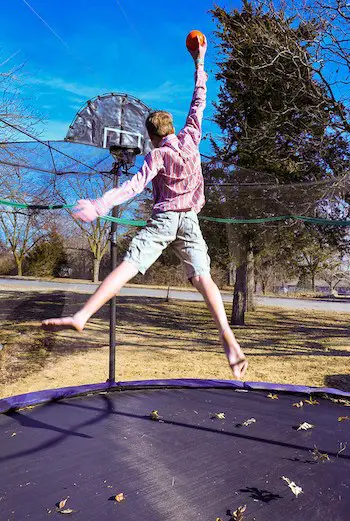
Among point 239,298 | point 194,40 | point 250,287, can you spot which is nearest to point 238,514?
point 194,40

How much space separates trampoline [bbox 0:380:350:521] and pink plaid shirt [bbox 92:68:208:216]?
0.98 m

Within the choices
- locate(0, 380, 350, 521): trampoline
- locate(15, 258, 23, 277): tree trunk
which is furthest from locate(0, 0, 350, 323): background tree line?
locate(0, 380, 350, 521): trampoline

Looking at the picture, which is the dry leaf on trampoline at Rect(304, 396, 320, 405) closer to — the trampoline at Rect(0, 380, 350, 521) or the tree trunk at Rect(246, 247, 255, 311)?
Answer: the trampoline at Rect(0, 380, 350, 521)

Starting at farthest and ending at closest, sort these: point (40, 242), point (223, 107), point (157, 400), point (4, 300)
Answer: point (223, 107), point (4, 300), point (40, 242), point (157, 400)

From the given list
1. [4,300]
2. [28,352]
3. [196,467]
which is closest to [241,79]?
[4,300]

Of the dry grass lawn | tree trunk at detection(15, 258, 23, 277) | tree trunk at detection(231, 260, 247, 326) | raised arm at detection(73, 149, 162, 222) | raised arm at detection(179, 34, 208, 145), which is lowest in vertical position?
the dry grass lawn

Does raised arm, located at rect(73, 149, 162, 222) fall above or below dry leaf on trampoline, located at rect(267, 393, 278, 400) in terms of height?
above

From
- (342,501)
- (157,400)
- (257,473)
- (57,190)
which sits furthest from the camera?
(57,190)

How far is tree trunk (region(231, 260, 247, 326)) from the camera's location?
6.74 m

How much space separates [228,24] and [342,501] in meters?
5.19

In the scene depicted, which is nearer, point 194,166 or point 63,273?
point 194,166

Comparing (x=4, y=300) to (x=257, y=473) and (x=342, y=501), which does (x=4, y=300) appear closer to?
(x=257, y=473)

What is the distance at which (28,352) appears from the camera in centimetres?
512

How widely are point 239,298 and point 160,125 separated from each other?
562 centimetres
